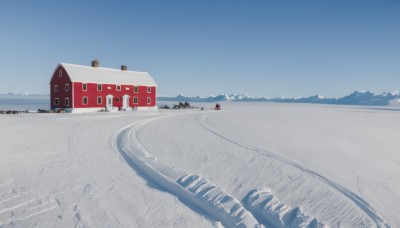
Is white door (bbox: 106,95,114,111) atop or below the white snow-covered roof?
below

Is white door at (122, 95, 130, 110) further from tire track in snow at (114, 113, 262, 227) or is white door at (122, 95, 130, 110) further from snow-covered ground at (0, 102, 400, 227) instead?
tire track in snow at (114, 113, 262, 227)

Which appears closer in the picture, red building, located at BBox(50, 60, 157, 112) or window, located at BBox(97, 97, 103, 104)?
red building, located at BBox(50, 60, 157, 112)

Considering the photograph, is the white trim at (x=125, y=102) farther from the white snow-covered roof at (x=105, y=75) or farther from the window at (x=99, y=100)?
the window at (x=99, y=100)

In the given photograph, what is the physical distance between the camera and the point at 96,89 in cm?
4172

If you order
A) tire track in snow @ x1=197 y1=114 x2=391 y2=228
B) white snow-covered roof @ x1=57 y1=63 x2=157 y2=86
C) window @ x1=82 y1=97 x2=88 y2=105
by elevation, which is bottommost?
tire track in snow @ x1=197 y1=114 x2=391 y2=228

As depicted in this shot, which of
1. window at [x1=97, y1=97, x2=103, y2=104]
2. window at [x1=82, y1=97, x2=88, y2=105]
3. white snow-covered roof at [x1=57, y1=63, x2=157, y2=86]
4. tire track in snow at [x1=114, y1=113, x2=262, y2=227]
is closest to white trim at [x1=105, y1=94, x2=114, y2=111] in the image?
window at [x1=97, y1=97, x2=103, y2=104]

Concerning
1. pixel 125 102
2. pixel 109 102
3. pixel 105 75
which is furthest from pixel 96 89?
pixel 125 102

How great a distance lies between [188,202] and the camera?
21.5ft

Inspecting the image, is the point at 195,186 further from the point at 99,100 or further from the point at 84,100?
the point at 99,100

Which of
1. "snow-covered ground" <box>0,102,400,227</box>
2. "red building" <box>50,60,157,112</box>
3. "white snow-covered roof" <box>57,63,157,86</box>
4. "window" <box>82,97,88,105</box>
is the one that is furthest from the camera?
"white snow-covered roof" <box>57,63,157,86</box>

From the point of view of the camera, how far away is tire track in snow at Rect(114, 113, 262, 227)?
5832 mm

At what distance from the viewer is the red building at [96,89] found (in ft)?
130

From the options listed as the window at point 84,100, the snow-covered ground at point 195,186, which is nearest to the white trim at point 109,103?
the window at point 84,100

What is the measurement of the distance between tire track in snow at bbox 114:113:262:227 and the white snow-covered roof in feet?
113
